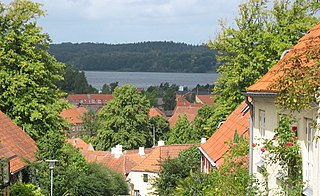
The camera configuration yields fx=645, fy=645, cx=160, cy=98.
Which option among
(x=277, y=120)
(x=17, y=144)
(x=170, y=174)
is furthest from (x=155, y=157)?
(x=277, y=120)

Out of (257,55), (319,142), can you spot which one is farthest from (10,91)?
(319,142)

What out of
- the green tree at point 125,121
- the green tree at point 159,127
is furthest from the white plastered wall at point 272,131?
the green tree at point 159,127

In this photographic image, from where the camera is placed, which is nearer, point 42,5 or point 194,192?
point 194,192

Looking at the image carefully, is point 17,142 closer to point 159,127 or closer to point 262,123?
point 262,123

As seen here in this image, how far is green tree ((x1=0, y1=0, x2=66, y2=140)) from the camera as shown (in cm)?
3128

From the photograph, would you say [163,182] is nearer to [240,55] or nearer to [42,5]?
[240,55]

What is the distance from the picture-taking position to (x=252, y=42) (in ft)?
101

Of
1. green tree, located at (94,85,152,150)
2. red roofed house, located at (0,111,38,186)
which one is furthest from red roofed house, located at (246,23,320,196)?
green tree, located at (94,85,152,150)

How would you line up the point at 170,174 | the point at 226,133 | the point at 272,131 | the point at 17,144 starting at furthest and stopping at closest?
the point at 17,144 → the point at 170,174 → the point at 226,133 → the point at 272,131

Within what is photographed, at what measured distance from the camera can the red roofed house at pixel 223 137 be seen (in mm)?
22609

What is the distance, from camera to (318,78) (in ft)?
28.5

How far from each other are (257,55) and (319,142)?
67.2 feet

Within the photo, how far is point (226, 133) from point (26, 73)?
1180 centimetres

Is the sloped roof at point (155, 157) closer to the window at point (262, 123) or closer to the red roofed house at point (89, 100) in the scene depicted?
the window at point (262, 123)
